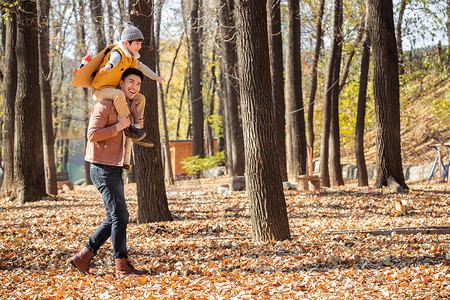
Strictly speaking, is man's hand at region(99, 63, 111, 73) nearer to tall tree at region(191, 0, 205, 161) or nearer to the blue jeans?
the blue jeans

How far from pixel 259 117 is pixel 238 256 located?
1.77 meters

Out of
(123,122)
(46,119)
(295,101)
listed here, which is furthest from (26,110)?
(123,122)

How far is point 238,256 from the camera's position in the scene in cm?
606

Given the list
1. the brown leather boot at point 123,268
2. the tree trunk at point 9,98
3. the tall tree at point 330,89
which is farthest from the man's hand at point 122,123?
the tall tree at point 330,89

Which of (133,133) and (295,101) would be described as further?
(295,101)

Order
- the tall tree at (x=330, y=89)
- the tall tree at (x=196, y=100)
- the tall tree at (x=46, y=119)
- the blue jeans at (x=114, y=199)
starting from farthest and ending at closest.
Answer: the tall tree at (x=196, y=100), the tall tree at (x=46, y=119), the tall tree at (x=330, y=89), the blue jeans at (x=114, y=199)

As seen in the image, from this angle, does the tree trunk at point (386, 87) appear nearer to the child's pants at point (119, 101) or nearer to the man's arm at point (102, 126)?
the child's pants at point (119, 101)

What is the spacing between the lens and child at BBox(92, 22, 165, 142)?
509 centimetres

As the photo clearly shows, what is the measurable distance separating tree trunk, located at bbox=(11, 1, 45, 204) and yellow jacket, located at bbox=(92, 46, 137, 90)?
7300 mm

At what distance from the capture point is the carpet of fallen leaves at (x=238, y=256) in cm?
464

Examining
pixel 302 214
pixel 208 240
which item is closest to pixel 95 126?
pixel 208 240

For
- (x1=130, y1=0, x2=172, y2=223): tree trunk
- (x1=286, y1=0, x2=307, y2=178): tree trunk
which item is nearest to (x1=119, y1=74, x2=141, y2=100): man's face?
(x1=130, y1=0, x2=172, y2=223): tree trunk

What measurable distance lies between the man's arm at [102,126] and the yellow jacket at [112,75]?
0.26 m

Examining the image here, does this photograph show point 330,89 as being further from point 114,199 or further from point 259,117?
point 114,199
